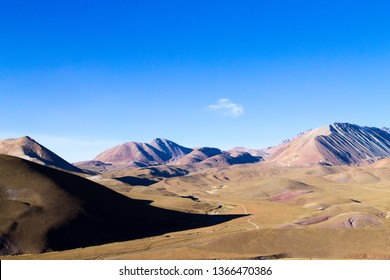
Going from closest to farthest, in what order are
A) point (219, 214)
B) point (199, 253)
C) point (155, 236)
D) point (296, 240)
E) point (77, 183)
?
point (199, 253) → point (296, 240) → point (155, 236) → point (77, 183) → point (219, 214)

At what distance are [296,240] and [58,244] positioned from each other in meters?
55.5

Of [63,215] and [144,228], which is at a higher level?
[63,215]

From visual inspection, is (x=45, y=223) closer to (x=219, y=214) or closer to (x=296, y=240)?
(x=296, y=240)

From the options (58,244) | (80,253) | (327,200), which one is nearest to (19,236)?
(58,244)

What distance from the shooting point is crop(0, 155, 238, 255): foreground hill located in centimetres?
9458

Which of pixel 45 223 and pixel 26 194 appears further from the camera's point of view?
pixel 26 194

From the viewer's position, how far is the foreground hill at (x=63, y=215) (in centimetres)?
9458

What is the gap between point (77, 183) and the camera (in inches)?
5507

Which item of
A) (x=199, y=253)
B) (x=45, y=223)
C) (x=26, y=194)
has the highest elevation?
(x=26, y=194)

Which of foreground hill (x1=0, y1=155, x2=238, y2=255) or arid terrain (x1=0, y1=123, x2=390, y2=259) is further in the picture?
foreground hill (x1=0, y1=155, x2=238, y2=255)

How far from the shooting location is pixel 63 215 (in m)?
109

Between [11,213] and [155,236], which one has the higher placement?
[11,213]

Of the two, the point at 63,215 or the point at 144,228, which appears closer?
the point at 63,215

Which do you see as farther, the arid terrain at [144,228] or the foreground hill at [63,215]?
the foreground hill at [63,215]
